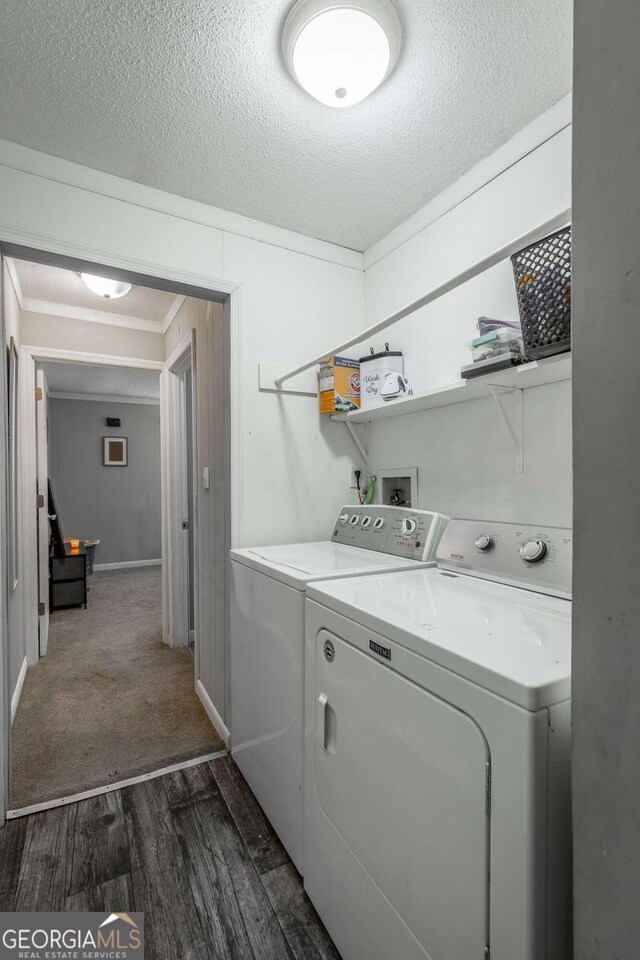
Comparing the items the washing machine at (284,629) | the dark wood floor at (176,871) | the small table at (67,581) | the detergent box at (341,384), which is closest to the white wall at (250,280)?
the detergent box at (341,384)

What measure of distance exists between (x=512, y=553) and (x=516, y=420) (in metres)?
0.51

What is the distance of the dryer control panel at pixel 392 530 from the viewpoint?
158cm

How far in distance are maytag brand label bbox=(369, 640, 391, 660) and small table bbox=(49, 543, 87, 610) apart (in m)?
4.06

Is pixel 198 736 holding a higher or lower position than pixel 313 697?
lower

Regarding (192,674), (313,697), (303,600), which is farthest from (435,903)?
(192,674)

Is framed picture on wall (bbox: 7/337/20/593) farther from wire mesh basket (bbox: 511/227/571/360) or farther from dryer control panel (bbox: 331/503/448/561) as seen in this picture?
wire mesh basket (bbox: 511/227/571/360)

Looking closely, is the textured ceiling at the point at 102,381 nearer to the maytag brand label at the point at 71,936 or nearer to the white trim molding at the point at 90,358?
the white trim molding at the point at 90,358

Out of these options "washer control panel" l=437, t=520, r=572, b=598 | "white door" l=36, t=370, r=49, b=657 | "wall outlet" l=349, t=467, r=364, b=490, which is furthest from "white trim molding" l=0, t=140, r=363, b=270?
"white door" l=36, t=370, r=49, b=657

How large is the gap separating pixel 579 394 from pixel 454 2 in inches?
48.1

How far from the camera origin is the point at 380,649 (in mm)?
923

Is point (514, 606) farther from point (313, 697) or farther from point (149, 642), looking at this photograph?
point (149, 642)

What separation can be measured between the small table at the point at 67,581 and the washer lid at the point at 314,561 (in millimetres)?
3103

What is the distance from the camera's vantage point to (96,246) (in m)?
1.71

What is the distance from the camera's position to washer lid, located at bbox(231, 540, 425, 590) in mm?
1366
